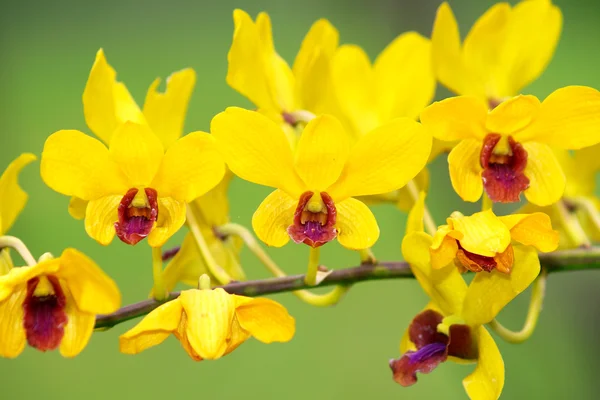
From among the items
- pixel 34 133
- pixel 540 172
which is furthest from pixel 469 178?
pixel 34 133

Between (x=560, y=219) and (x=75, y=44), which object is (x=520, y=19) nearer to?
(x=560, y=219)

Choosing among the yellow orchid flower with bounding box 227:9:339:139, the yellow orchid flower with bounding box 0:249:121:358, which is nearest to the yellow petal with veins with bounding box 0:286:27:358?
the yellow orchid flower with bounding box 0:249:121:358

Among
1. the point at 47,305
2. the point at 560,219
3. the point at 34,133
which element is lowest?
the point at 34,133

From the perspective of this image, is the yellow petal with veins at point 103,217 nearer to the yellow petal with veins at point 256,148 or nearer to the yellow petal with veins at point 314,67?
the yellow petal with veins at point 256,148

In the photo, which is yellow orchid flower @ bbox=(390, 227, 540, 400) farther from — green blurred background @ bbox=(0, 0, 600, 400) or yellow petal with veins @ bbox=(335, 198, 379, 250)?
green blurred background @ bbox=(0, 0, 600, 400)

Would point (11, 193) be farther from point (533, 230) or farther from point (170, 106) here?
point (533, 230)
